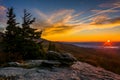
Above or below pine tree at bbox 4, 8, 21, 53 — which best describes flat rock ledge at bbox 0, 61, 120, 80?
below

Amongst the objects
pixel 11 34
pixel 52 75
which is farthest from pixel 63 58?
pixel 11 34

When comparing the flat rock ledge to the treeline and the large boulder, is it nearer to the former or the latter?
the large boulder

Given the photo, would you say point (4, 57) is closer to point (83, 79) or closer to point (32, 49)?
point (32, 49)

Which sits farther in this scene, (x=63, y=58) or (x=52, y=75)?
(x=63, y=58)

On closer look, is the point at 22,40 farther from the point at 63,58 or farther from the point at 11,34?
the point at 63,58

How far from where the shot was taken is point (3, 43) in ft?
80.4

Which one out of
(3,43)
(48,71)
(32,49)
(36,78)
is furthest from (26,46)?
(36,78)

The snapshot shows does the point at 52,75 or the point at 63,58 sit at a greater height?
the point at 63,58

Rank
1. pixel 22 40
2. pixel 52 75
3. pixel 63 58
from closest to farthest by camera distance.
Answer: pixel 52 75 < pixel 63 58 < pixel 22 40

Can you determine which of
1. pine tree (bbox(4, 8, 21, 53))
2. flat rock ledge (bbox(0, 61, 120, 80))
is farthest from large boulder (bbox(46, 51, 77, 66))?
pine tree (bbox(4, 8, 21, 53))

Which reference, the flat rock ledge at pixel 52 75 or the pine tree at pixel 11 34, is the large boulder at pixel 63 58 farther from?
the pine tree at pixel 11 34

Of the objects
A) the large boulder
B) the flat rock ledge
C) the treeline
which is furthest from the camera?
the treeline

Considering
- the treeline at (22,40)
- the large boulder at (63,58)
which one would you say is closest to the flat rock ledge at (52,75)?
the large boulder at (63,58)

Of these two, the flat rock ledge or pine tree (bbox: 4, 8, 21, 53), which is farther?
pine tree (bbox: 4, 8, 21, 53)
